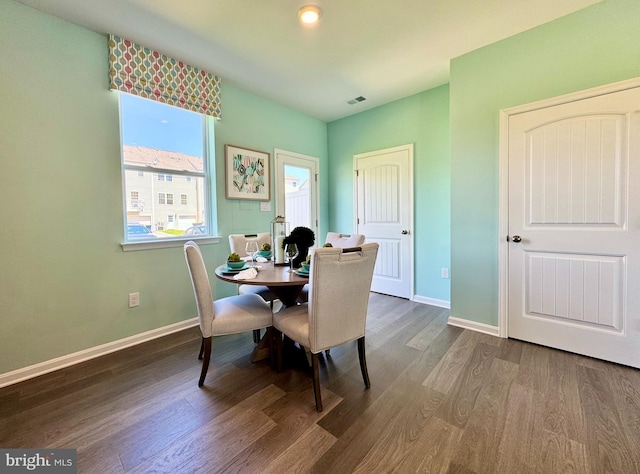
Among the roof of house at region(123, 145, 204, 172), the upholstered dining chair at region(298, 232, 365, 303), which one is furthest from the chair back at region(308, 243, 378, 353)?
the roof of house at region(123, 145, 204, 172)

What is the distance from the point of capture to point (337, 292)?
1551 millimetres

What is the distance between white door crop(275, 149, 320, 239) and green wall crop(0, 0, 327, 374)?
174 cm

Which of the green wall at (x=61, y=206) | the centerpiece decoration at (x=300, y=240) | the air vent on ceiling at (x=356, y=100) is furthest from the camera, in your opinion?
the air vent on ceiling at (x=356, y=100)

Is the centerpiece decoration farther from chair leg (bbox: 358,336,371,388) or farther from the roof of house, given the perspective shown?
the roof of house

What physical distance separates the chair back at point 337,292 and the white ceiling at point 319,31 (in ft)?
5.97

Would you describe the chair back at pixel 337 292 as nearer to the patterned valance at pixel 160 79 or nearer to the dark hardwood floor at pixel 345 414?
the dark hardwood floor at pixel 345 414

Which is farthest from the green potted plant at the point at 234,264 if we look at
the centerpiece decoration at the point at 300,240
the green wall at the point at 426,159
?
the green wall at the point at 426,159

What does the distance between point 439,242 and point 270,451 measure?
285 centimetres

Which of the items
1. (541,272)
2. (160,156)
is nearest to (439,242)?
(541,272)

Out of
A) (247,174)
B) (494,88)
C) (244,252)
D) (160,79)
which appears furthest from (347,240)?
(160,79)

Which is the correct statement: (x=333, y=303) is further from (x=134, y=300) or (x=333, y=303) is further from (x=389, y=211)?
(x=389, y=211)

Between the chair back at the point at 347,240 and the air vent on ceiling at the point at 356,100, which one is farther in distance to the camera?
the air vent on ceiling at the point at 356,100

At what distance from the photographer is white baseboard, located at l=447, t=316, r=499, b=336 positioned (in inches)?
99.3

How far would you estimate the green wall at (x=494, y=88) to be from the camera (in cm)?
192
